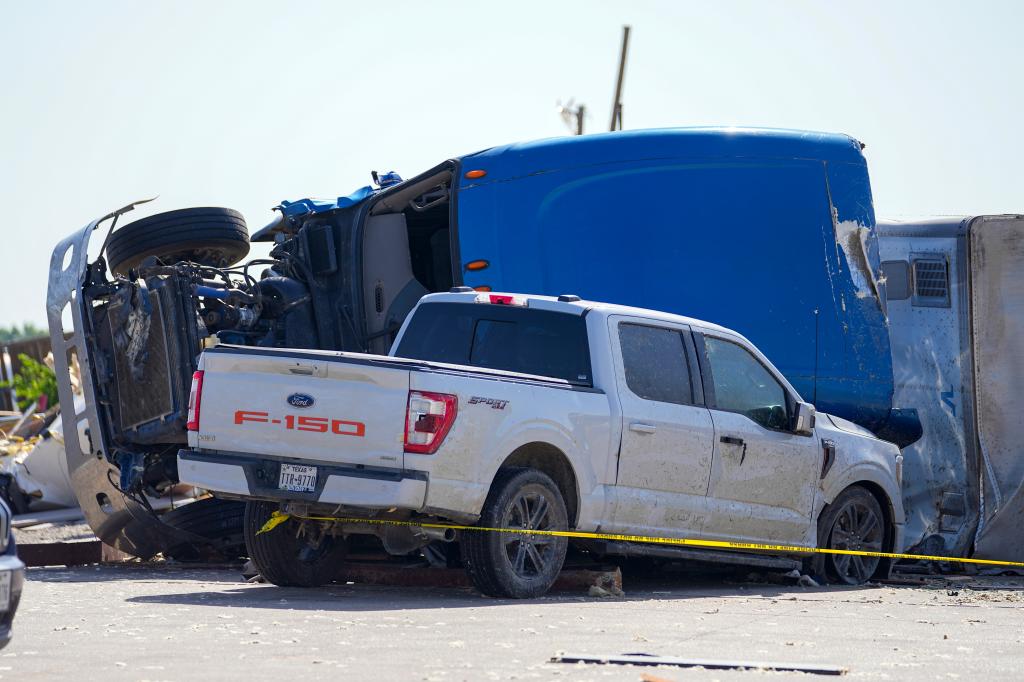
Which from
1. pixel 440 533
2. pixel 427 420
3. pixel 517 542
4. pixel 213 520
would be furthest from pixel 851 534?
pixel 213 520

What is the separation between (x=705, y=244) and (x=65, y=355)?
481 centimetres

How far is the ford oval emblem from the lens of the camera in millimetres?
8812

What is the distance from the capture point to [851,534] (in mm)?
11414

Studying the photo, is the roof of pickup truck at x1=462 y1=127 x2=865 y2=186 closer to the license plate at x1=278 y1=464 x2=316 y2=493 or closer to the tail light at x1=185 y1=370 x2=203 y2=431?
the tail light at x1=185 y1=370 x2=203 y2=431

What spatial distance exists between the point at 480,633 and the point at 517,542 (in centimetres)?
171

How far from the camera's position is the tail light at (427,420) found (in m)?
8.59

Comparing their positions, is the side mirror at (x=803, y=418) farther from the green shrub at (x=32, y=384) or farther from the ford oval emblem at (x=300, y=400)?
the green shrub at (x=32, y=384)

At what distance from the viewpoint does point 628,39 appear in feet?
108

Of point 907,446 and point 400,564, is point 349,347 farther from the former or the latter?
point 907,446

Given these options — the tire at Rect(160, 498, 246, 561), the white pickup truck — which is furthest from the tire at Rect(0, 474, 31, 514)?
the white pickup truck

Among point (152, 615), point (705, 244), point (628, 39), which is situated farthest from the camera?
point (628, 39)

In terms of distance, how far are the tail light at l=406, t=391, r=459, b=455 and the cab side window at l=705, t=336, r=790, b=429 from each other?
2382mm

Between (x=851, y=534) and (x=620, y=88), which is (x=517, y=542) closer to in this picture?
(x=851, y=534)

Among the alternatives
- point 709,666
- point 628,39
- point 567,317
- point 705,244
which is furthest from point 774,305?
point 628,39
